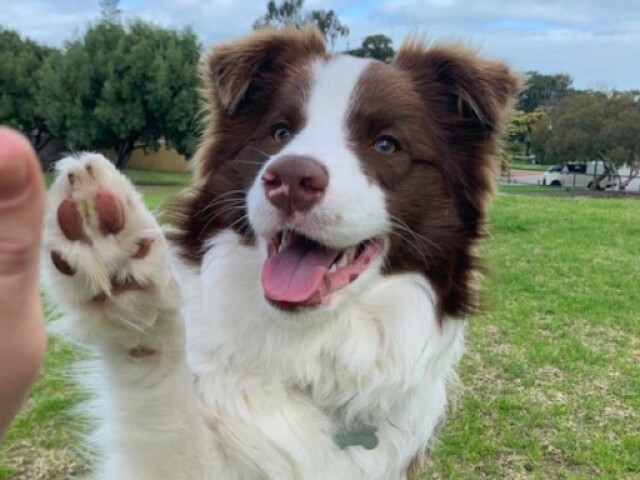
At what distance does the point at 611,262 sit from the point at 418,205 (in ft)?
25.0

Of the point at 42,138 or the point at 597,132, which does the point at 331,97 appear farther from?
the point at 597,132

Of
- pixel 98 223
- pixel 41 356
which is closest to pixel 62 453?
pixel 98 223

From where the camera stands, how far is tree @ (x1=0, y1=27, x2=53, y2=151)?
40375mm

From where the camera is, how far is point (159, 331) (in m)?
2.40

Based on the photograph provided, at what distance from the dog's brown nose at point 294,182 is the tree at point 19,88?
3953cm

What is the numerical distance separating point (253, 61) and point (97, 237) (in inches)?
65.8

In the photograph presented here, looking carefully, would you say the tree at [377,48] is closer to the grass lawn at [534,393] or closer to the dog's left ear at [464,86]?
the dog's left ear at [464,86]

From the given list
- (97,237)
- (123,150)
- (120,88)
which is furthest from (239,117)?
(123,150)

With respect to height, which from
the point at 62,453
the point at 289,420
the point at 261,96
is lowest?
the point at 62,453

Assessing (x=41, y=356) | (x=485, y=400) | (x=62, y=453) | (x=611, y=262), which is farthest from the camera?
(x=611, y=262)

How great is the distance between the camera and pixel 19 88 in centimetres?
4075

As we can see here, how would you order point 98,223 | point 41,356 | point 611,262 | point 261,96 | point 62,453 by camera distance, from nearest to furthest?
point 41,356, point 98,223, point 261,96, point 62,453, point 611,262

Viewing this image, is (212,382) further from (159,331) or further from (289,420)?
(159,331)

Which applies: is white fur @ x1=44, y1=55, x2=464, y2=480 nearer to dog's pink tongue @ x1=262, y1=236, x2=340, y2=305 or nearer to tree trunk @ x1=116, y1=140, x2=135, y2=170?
dog's pink tongue @ x1=262, y1=236, x2=340, y2=305
